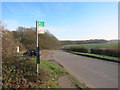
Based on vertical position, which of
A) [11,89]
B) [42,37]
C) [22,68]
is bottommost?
[11,89]

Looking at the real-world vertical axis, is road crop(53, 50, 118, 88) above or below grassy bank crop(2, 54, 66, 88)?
below

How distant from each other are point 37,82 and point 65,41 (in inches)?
2625

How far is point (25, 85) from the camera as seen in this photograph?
4164mm

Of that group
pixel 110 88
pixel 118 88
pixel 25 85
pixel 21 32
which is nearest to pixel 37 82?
pixel 25 85

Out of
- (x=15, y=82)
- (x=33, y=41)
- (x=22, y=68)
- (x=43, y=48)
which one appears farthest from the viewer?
(x=43, y=48)

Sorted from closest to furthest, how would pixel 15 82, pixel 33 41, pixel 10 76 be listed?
pixel 15 82 < pixel 10 76 < pixel 33 41

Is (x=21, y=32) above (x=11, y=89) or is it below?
above

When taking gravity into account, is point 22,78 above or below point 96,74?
above

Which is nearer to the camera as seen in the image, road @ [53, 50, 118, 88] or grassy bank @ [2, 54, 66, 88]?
grassy bank @ [2, 54, 66, 88]

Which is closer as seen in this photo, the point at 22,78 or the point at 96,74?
the point at 22,78

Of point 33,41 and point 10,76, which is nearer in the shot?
point 10,76

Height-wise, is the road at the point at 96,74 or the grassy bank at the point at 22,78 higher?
the grassy bank at the point at 22,78

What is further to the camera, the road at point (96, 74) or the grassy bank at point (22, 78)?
the road at point (96, 74)

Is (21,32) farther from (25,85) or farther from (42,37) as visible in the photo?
(25,85)
